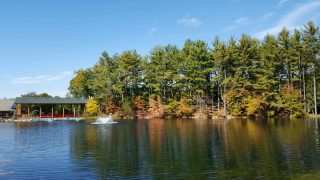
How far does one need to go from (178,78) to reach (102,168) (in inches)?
2396

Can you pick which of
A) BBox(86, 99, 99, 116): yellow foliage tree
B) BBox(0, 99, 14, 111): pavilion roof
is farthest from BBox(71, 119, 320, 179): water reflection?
BBox(0, 99, 14, 111): pavilion roof

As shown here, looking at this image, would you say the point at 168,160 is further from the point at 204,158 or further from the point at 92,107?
the point at 92,107

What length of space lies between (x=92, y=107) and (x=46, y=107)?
1293cm

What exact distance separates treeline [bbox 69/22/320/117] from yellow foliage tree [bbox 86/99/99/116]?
1.67m

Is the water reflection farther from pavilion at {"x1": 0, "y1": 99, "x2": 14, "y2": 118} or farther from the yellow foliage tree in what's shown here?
pavilion at {"x1": 0, "y1": 99, "x2": 14, "y2": 118}

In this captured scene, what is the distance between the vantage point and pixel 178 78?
78875 mm

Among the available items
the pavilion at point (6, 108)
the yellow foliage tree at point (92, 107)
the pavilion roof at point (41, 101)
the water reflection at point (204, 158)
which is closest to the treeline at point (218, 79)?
the yellow foliage tree at point (92, 107)

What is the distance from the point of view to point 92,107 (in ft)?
302

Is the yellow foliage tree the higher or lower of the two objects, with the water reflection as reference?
higher

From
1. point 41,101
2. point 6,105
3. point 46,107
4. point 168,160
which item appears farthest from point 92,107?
point 168,160

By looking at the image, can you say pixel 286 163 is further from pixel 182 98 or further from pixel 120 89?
pixel 120 89

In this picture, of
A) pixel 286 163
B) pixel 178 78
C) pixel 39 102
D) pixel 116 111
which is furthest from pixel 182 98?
pixel 286 163

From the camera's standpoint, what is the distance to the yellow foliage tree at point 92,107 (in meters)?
92.2

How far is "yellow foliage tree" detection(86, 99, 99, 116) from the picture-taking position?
92.2m
